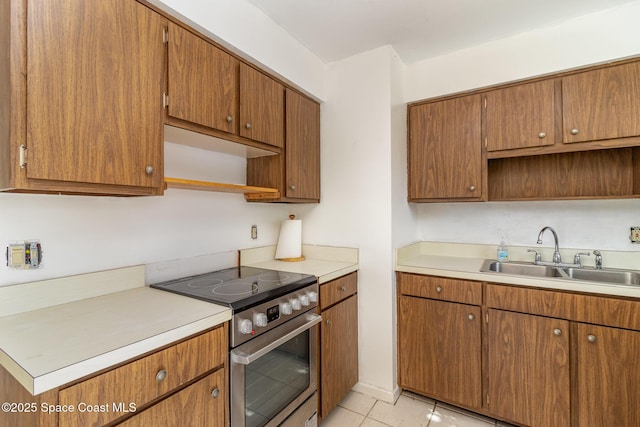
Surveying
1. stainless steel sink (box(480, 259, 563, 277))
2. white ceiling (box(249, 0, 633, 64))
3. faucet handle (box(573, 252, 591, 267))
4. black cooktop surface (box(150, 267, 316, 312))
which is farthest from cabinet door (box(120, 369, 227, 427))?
faucet handle (box(573, 252, 591, 267))

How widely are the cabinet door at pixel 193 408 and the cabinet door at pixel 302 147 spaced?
121 centimetres

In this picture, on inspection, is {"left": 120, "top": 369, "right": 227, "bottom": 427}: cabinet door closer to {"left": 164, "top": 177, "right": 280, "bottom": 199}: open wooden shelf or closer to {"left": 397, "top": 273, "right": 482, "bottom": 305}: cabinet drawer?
{"left": 164, "top": 177, "right": 280, "bottom": 199}: open wooden shelf

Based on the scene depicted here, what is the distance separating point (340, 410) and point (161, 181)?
180 centimetres

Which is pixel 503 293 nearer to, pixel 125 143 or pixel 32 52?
pixel 125 143

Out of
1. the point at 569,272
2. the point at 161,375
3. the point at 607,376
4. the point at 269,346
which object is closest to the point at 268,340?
the point at 269,346

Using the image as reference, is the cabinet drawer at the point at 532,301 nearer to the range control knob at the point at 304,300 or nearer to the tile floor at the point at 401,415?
the tile floor at the point at 401,415

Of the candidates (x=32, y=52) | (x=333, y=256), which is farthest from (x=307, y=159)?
(x=32, y=52)

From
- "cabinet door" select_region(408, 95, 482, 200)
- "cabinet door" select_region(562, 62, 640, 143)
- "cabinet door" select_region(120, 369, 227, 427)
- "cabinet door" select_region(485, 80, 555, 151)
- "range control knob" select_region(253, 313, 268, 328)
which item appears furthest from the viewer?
"cabinet door" select_region(408, 95, 482, 200)

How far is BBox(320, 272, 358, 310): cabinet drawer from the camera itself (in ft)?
5.89

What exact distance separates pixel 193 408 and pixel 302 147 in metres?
1.65

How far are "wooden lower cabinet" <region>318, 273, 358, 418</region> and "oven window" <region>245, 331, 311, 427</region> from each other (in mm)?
182

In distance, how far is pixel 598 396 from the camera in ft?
5.02

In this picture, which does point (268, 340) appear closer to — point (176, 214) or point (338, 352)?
point (338, 352)

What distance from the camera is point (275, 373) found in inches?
57.0
